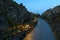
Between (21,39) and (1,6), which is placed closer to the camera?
(21,39)

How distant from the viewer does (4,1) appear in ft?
255

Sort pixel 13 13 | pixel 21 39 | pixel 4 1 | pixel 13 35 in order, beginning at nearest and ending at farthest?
1. pixel 13 35
2. pixel 21 39
3. pixel 13 13
4. pixel 4 1

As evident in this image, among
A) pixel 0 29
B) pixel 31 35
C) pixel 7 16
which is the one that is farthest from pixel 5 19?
pixel 31 35

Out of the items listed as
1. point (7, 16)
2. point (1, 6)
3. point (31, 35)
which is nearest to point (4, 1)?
point (1, 6)

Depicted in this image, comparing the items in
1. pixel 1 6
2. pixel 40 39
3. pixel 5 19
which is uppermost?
pixel 1 6

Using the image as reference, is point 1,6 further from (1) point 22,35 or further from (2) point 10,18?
(1) point 22,35

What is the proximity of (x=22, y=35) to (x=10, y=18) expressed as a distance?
7198 millimetres

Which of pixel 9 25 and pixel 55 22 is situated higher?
pixel 55 22

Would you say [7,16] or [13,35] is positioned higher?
[7,16]

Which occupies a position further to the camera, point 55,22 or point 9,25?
point 55,22

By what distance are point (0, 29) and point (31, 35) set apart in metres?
13.4

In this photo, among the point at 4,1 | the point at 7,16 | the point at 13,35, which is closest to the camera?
the point at 13,35

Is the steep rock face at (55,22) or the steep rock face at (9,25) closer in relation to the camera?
the steep rock face at (9,25)

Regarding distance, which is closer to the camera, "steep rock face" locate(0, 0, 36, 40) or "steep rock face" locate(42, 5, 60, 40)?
"steep rock face" locate(0, 0, 36, 40)
